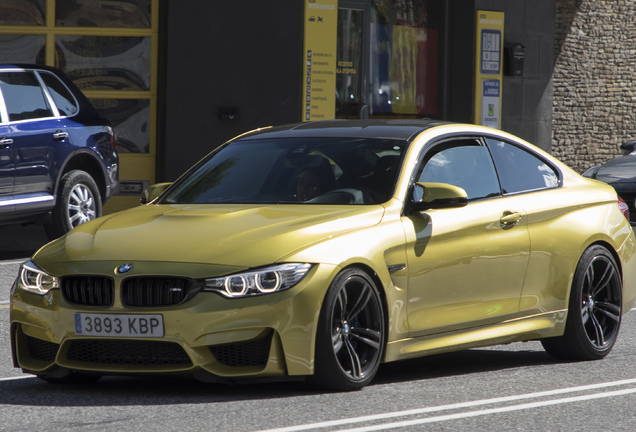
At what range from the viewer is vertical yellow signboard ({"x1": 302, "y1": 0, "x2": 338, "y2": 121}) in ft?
59.5

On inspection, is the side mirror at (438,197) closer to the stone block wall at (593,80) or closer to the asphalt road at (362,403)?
the asphalt road at (362,403)

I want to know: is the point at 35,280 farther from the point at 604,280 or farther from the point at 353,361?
the point at 604,280

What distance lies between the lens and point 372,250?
6094 mm

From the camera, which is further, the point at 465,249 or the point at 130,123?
the point at 130,123

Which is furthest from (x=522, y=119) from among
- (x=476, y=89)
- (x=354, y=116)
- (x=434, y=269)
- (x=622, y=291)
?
(x=434, y=269)

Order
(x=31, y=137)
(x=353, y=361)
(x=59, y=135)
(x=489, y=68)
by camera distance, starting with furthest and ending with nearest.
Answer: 1. (x=489, y=68)
2. (x=59, y=135)
3. (x=31, y=137)
4. (x=353, y=361)

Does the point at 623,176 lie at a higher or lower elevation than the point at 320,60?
lower

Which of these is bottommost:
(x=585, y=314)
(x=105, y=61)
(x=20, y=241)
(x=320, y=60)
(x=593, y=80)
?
(x=20, y=241)

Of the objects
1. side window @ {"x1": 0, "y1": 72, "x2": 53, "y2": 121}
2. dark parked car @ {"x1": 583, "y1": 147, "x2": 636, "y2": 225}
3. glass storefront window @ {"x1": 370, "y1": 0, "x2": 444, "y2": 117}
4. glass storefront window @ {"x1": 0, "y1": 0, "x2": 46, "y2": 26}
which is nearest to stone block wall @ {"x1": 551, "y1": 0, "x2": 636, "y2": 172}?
glass storefront window @ {"x1": 370, "y1": 0, "x2": 444, "y2": 117}

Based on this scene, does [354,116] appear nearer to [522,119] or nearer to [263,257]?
[522,119]

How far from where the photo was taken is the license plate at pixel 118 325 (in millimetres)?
5648

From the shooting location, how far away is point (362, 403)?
5.74 metres

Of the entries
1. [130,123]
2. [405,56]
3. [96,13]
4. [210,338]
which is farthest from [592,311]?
[405,56]

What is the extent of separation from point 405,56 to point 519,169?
12.6 m
